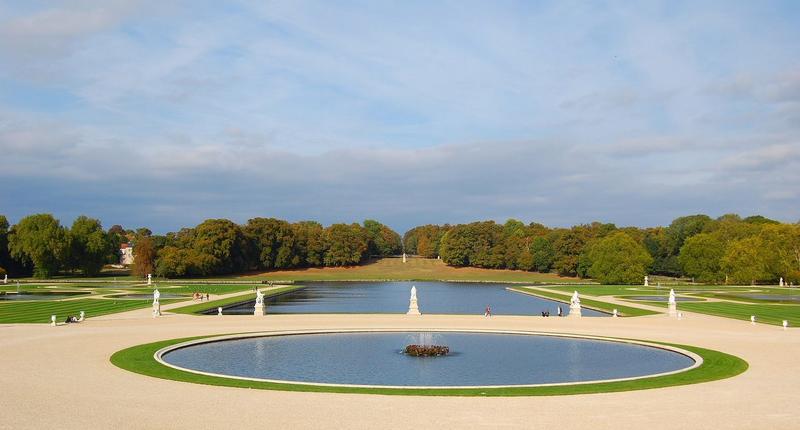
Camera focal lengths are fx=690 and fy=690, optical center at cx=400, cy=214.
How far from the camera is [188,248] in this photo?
9581 centimetres

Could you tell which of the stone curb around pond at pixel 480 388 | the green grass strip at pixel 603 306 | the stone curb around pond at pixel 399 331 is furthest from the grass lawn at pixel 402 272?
the stone curb around pond at pixel 480 388

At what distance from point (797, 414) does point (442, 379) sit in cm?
819

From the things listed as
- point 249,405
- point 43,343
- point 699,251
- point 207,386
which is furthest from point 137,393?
point 699,251

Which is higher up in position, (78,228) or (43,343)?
(78,228)

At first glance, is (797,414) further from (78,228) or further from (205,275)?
(78,228)

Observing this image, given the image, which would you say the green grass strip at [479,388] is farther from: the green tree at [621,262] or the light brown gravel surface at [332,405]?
the green tree at [621,262]

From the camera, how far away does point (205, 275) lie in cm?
9469

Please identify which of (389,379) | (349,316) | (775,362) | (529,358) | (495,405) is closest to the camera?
(495,405)

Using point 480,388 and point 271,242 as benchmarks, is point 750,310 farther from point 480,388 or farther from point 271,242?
point 271,242

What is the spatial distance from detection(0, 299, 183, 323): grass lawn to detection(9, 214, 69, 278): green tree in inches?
1805

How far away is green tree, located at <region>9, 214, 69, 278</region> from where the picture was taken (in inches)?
3314

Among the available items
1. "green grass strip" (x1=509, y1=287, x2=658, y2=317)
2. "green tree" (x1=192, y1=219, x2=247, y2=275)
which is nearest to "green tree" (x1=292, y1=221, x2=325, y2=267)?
"green tree" (x1=192, y1=219, x2=247, y2=275)

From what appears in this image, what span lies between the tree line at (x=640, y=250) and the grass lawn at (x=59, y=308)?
2062 inches

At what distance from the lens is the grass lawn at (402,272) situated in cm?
10188
